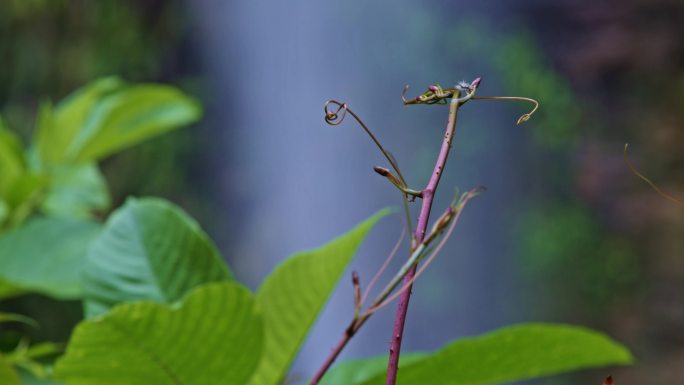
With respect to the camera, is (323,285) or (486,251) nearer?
(323,285)

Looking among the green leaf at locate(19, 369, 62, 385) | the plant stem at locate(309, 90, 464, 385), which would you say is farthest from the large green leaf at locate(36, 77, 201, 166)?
the plant stem at locate(309, 90, 464, 385)

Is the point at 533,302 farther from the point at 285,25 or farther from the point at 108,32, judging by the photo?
the point at 108,32

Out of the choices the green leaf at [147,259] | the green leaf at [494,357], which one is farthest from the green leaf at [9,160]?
the green leaf at [494,357]

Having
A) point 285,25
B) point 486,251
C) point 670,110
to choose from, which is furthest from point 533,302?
point 285,25

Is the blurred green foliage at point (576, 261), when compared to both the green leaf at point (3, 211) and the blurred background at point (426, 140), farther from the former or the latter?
the green leaf at point (3, 211)

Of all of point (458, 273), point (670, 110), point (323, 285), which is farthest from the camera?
point (458, 273)

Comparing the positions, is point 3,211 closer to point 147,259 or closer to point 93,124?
point 93,124
